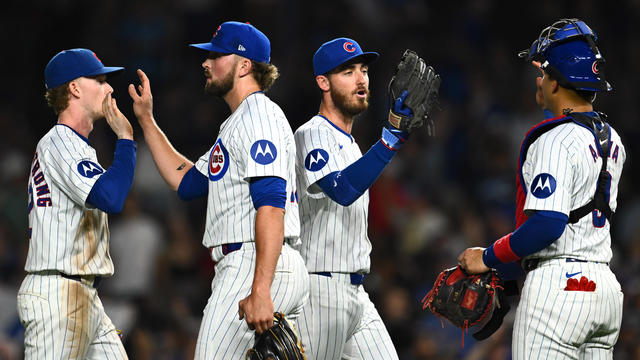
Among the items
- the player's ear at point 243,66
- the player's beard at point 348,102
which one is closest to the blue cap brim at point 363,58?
the player's beard at point 348,102

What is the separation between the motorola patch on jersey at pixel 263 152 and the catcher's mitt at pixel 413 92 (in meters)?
0.75

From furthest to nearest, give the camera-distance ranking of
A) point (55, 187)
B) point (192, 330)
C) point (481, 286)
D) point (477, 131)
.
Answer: point (477, 131) < point (192, 330) < point (55, 187) < point (481, 286)

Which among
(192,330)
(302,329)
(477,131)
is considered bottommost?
(192,330)

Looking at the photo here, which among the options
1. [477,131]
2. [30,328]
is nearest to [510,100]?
[477,131]

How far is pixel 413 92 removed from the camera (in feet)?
15.7

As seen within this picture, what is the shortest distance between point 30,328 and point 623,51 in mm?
9380

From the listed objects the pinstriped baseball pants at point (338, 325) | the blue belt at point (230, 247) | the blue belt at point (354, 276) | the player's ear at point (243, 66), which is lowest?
the pinstriped baseball pants at point (338, 325)

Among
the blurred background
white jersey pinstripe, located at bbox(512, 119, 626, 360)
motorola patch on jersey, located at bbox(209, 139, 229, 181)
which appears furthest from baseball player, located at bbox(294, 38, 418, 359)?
the blurred background

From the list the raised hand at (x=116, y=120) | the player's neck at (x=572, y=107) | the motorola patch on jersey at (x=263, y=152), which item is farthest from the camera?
the raised hand at (x=116, y=120)

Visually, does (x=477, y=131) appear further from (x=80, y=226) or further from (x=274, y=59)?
(x=80, y=226)

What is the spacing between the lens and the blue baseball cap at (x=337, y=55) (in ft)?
17.4

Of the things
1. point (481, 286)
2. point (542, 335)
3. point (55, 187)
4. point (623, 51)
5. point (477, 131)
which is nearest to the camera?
point (542, 335)

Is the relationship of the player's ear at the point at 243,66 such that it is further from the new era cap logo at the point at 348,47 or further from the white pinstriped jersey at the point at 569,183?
the white pinstriped jersey at the point at 569,183

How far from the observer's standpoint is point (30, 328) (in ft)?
15.6
